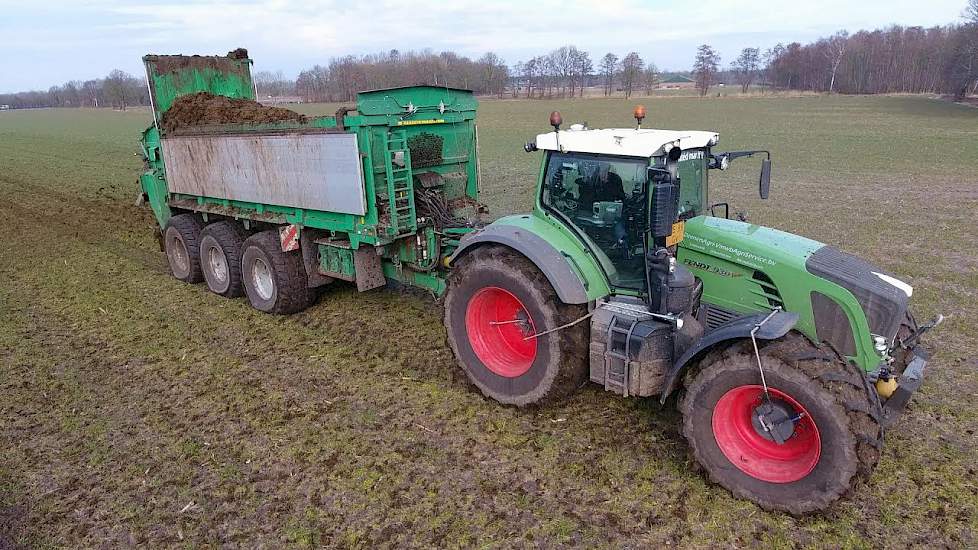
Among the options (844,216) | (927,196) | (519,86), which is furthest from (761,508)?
(519,86)

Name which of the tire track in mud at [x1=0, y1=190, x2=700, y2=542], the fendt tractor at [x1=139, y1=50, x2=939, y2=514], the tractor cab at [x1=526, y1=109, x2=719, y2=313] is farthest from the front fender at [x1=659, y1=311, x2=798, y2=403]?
the tire track in mud at [x1=0, y1=190, x2=700, y2=542]

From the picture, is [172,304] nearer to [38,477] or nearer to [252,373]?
[252,373]

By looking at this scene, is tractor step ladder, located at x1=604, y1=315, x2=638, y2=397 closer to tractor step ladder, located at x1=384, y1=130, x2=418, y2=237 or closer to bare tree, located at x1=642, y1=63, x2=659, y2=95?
tractor step ladder, located at x1=384, y1=130, x2=418, y2=237

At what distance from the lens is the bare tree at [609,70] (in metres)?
101

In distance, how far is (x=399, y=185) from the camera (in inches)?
248

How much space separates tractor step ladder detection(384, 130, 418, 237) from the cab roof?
1.79 m

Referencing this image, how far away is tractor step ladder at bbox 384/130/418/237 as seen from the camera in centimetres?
611

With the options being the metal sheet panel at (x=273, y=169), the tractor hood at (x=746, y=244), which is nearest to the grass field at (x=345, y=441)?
the tractor hood at (x=746, y=244)

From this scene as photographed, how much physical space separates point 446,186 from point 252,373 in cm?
296

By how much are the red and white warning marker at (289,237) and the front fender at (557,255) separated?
115 inches

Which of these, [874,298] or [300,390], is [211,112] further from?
[874,298]

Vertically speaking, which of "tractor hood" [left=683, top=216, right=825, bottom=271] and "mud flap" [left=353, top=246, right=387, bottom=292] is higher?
"tractor hood" [left=683, top=216, right=825, bottom=271]

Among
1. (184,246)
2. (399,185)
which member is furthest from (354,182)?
(184,246)

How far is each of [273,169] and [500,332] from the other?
11.6 feet
